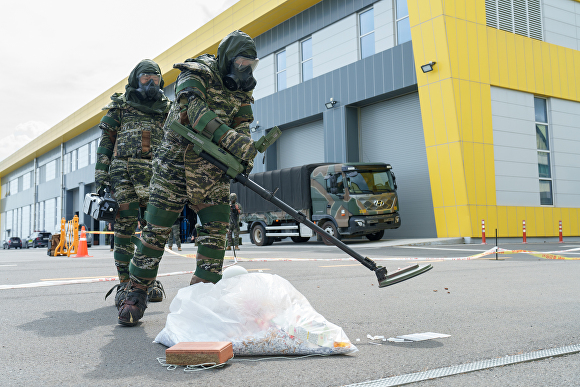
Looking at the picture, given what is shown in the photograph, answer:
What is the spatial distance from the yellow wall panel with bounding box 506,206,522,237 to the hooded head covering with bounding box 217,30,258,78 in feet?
55.6

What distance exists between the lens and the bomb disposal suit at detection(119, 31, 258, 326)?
326 centimetres

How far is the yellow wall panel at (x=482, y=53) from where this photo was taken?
18266 mm

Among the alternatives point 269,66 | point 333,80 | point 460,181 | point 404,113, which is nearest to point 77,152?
point 269,66

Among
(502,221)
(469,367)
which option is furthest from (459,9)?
(469,367)

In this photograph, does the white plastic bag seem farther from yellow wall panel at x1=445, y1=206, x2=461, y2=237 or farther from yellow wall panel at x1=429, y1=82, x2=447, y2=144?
yellow wall panel at x1=429, y1=82, x2=447, y2=144

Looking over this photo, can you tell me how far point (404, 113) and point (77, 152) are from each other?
3949 cm

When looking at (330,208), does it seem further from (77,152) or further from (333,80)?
Result: (77,152)

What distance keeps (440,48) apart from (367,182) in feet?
17.8

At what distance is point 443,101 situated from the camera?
17625mm

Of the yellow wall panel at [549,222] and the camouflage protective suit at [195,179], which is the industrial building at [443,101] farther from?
the camouflage protective suit at [195,179]

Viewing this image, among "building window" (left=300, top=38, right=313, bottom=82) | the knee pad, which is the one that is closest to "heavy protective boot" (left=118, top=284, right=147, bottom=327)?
the knee pad

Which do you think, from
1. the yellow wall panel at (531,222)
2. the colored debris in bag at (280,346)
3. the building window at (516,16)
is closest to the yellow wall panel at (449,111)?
the building window at (516,16)

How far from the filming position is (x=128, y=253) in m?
4.23

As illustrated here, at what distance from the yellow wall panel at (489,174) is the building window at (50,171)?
164 ft
